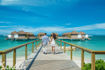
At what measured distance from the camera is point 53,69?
472 cm

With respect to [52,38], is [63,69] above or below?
below

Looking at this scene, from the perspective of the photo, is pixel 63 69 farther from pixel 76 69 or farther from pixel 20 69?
pixel 20 69

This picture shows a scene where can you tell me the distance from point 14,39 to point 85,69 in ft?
358

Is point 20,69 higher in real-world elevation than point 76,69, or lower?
higher

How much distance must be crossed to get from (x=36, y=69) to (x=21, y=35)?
121 m

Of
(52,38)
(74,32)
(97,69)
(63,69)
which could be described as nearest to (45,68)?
(63,69)

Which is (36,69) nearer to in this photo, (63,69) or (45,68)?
(45,68)

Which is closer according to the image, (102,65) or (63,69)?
(102,65)

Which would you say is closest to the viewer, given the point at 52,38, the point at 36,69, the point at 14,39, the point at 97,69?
the point at 97,69

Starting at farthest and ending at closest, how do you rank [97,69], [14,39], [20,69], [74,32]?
1. [74,32]
2. [14,39]
3. [97,69]
4. [20,69]

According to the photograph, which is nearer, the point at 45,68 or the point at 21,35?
the point at 45,68

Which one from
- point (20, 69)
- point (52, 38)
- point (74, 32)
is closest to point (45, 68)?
point (20, 69)

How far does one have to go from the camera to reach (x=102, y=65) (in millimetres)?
3445

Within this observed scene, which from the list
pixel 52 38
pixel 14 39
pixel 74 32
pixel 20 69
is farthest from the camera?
pixel 74 32
